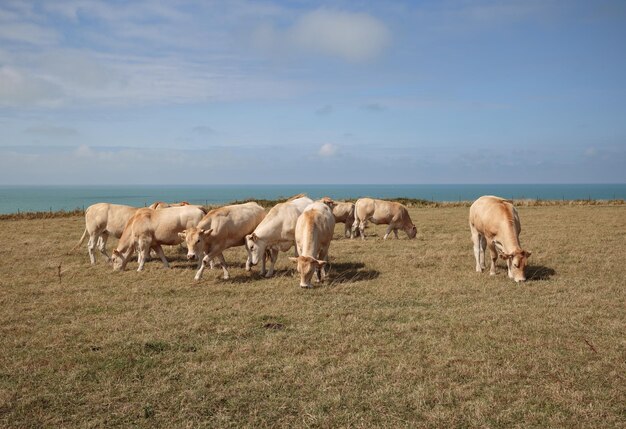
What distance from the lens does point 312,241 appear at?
1230cm

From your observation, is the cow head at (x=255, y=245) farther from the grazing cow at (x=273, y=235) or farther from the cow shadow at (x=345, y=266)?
the cow shadow at (x=345, y=266)

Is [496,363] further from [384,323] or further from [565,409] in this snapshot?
[384,323]

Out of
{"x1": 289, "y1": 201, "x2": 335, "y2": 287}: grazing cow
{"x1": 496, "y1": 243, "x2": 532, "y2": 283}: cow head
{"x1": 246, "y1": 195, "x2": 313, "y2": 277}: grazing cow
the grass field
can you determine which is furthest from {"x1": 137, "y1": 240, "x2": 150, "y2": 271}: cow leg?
{"x1": 496, "y1": 243, "x2": 532, "y2": 283}: cow head

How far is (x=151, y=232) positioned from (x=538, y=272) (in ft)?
36.0

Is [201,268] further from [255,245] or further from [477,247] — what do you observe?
[477,247]

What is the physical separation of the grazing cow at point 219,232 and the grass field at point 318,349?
2.25ft

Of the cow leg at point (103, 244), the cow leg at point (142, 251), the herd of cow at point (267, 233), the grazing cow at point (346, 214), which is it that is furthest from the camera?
the grazing cow at point (346, 214)

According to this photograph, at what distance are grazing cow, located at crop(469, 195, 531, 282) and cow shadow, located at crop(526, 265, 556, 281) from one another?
491 mm

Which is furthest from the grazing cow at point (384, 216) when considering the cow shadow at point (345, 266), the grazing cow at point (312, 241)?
the grazing cow at point (312, 241)

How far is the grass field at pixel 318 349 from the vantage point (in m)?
5.59

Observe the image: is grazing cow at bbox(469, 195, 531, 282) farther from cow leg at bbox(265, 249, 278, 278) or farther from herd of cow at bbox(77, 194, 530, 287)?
cow leg at bbox(265, 249, 278, 278)

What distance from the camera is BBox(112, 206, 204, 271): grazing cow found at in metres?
14.6

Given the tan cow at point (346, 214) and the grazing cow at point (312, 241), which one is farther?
the tan cow at point (346, 214)

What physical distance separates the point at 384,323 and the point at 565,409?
3.59 metres
